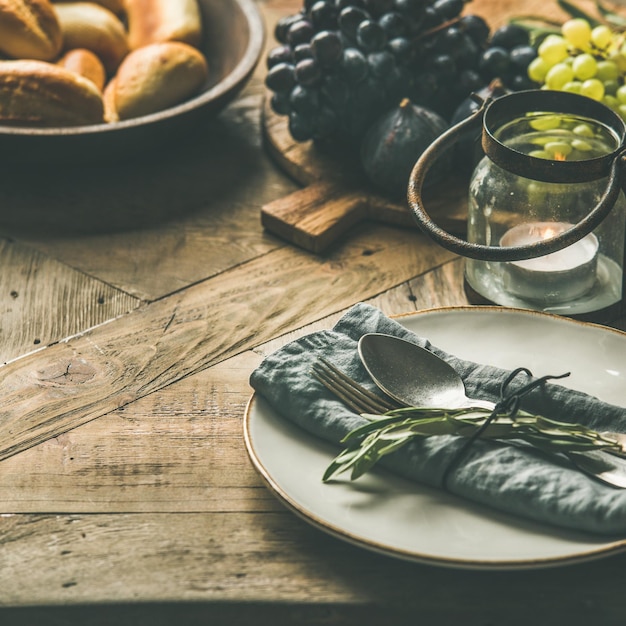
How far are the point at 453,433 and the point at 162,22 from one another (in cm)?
69

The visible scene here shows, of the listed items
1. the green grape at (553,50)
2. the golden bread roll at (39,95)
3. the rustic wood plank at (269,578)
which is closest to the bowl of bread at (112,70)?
the golden bread roll at (39,95)

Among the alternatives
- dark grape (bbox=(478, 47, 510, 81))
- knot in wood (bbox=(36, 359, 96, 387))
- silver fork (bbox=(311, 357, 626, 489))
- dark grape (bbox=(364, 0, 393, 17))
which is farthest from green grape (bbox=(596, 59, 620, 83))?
knot in wood (bbox=(36, 359, 96, 387))

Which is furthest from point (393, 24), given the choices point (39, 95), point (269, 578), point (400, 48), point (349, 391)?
point (269, 578)

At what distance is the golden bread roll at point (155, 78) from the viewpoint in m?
0.87

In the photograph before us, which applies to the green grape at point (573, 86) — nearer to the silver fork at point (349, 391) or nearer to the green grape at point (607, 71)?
the green grape at point (607, 71)

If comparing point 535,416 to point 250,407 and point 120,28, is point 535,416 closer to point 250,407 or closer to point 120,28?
point 250,407

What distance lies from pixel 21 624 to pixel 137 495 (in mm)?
100

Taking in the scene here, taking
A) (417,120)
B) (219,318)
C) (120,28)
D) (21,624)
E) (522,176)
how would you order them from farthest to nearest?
1. (120,28)
2. (417,120)
3. (219,318)
4. (522,176)
5. (21,624)

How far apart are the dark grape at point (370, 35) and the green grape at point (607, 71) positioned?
210mm

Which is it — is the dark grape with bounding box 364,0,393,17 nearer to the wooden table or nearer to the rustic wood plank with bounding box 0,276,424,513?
the wooden table

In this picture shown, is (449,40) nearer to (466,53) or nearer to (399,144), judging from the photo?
(466,53)

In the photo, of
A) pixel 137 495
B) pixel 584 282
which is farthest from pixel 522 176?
pixel 137 495

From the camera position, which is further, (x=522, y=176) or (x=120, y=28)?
(x=120, y=28)

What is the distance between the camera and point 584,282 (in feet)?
2.20
